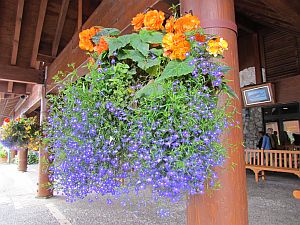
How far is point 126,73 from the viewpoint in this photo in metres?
1.01

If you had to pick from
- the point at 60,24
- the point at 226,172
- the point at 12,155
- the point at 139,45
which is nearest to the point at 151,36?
the point at 139,45

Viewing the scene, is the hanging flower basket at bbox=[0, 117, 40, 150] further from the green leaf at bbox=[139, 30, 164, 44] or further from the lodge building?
the green leaf at bbox=[139, 30, 164, 44]

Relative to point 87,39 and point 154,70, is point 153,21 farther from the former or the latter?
point 87,39

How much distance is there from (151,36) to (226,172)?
2.09 ft

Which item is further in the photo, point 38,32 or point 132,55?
point 38,32

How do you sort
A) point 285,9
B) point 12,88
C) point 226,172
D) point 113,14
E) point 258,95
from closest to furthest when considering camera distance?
point 226,172, point 113,14, point 285,9, point 258,95, point 12,88

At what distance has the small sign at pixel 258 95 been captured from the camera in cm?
514

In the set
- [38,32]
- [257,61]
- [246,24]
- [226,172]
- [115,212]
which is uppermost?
[246,24]

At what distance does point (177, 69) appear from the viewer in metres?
0.86

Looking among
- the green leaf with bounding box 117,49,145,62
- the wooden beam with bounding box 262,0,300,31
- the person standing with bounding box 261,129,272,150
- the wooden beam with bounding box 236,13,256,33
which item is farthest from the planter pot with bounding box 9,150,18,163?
the green leaf with bounding box 117,49,145,62

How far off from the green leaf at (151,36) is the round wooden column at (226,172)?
0.29m

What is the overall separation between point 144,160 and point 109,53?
0.46m

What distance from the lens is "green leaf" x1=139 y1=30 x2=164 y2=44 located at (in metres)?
0.94

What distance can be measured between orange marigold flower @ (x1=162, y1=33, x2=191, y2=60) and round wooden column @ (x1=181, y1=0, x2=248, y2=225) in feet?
0.99
